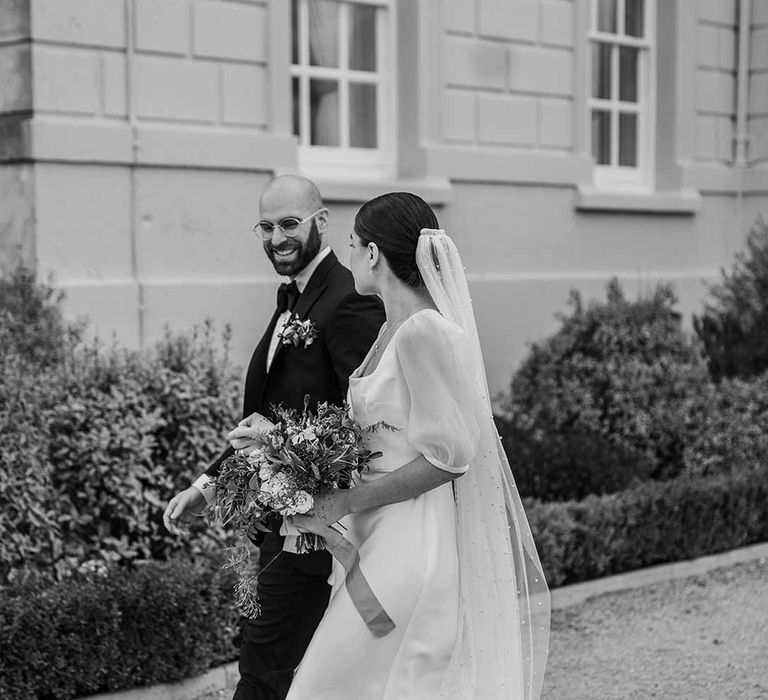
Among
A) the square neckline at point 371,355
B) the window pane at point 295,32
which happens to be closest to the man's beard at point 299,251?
the square neckline at point 371,355

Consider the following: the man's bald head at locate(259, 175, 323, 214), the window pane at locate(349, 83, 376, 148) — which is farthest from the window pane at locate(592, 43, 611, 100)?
the man's bald head at locate(259, 175, 323, 214)

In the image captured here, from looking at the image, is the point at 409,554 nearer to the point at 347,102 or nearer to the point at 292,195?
the point at 292,195

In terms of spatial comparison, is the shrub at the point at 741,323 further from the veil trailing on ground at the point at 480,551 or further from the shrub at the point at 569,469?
the veil trailing on ground at the point at 480,551

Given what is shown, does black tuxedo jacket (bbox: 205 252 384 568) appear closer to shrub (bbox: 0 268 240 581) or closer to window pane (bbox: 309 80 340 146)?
shrub (bbox: 0 268 240 581)

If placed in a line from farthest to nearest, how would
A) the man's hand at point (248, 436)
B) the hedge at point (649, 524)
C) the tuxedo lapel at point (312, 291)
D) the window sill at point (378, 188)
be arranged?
1. the window sill at point (378, 188)
2. the hedge at point (649, 524)
3. the tuxedo lapel at point (312, 291)
4. the man's hand at point (248, 436)

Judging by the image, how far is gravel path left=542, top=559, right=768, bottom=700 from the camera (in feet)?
20.7

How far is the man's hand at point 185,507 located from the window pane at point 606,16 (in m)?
9.76

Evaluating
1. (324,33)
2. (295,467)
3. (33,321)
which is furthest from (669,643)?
(324,33)

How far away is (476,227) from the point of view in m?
11.7

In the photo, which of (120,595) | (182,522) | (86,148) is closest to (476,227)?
(86,148)

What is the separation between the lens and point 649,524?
834cm

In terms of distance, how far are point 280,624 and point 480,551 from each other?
35.1 inches

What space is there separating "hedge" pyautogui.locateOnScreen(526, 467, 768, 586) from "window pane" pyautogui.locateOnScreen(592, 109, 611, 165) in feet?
16.3

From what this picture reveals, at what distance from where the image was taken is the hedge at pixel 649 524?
25.8 ft
